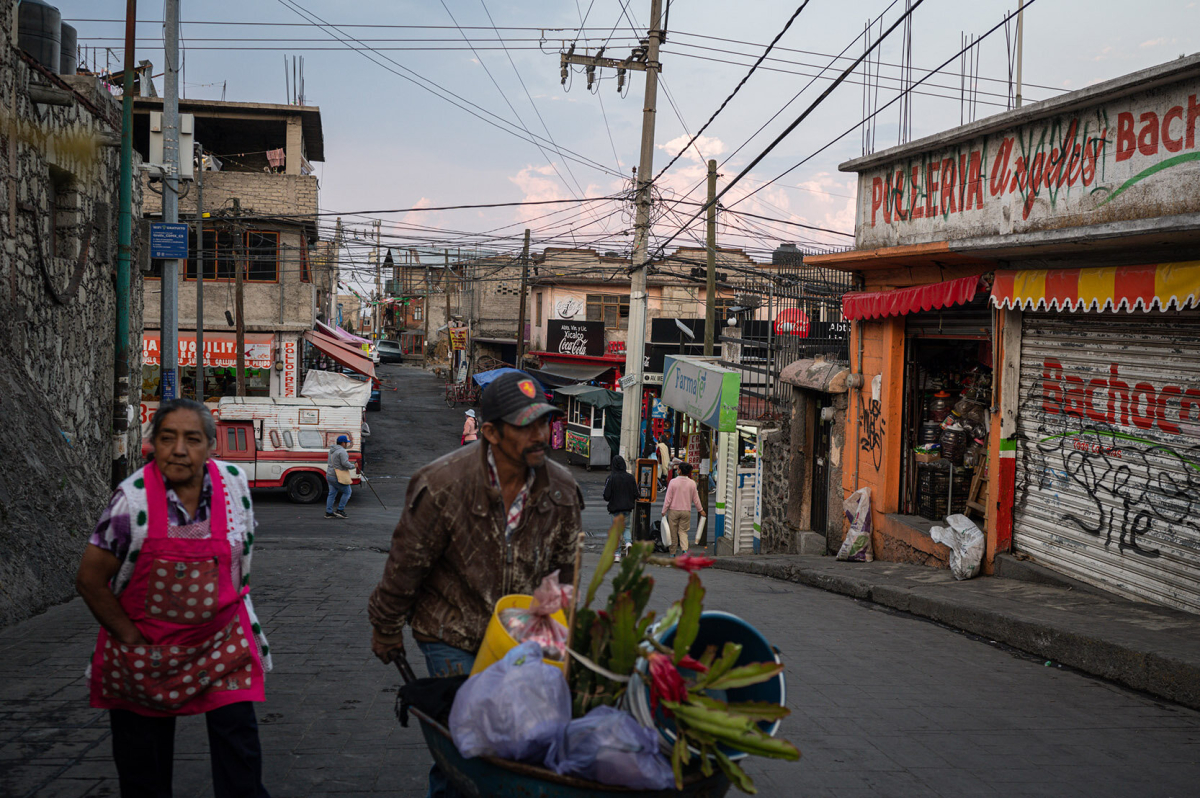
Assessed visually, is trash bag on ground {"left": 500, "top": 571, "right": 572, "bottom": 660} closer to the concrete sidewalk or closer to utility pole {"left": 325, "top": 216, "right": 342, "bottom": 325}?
the concrete sidewalk

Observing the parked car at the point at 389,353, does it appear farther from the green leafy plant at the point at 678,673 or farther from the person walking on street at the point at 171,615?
the green leafy plant at the point at 678,673

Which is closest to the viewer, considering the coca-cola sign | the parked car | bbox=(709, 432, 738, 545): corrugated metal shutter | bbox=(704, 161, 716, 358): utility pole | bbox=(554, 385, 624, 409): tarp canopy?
bbox=(709, 432, 738, 545): corrugated metal shutter

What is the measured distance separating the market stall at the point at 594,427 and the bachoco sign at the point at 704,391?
35.2ft

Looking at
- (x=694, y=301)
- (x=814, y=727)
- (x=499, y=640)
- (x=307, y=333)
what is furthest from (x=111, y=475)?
(x=694, y=301)

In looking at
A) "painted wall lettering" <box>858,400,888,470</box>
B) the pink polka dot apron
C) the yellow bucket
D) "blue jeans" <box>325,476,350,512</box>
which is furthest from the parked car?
the yellow bucket

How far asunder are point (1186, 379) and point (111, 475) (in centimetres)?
1289

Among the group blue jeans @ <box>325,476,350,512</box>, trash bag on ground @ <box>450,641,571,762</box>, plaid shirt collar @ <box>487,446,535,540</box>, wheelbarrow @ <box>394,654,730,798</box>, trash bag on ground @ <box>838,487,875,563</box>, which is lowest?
blue jeans @ <box>325,476,350,512</box>

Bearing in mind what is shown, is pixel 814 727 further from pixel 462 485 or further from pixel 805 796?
pixel 462 485

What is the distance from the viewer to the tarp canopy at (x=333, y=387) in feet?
84.9

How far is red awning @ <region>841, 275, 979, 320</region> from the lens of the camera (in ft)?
31.7

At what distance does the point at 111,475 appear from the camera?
42.7ft

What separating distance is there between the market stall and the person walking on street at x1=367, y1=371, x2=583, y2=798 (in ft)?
88.0

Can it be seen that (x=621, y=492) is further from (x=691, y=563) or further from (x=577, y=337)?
(x=577, y=337)

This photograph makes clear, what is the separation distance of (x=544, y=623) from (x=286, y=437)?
1988 cm
